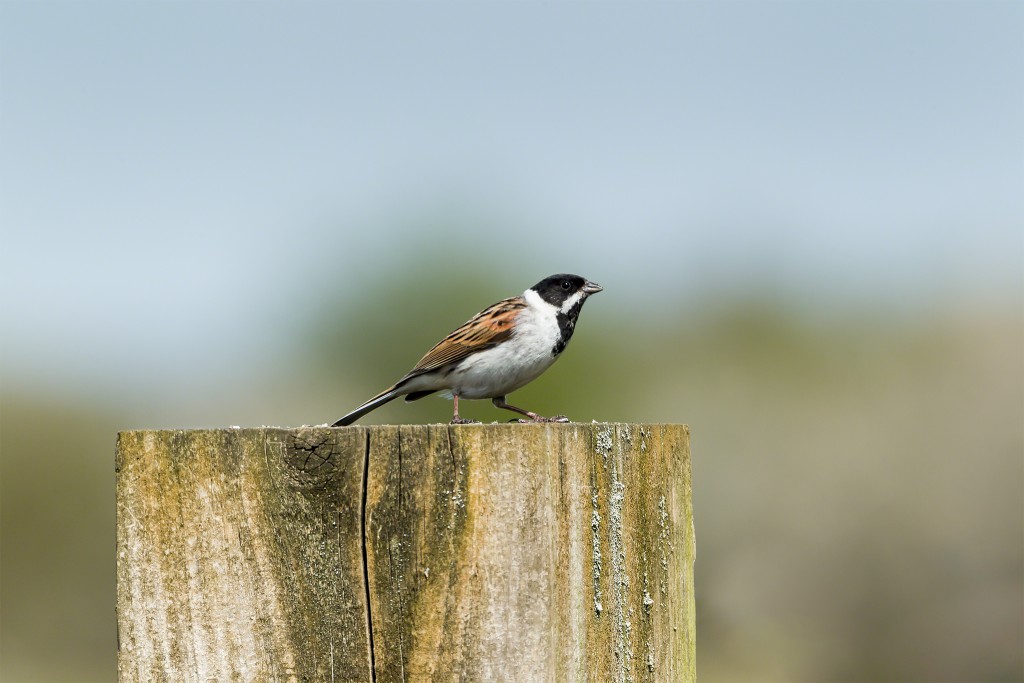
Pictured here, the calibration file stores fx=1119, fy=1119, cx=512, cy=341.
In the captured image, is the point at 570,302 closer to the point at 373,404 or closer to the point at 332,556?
the point at 373,404

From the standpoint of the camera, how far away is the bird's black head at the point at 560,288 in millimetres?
7973

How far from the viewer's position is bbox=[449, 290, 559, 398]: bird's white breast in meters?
7.46

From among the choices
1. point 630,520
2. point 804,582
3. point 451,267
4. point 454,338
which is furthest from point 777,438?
point 630,520

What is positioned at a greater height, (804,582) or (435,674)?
(435,674)

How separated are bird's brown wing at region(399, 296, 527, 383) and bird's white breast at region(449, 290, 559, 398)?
46 mm

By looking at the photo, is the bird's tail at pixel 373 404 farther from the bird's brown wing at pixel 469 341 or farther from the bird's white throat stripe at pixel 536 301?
the bird's white throat stripe at pixel 536 301

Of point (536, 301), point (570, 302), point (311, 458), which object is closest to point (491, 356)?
point (536, 301)

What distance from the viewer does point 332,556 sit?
9.06ft

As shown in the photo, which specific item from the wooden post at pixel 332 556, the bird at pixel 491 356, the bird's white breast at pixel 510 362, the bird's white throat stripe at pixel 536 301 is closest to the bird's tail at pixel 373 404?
the bird at pixel 491 356

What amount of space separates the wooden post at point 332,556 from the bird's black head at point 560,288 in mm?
5085

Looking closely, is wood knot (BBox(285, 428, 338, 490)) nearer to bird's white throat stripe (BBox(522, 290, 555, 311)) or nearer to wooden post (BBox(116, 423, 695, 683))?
wooden post (BBox(116, 423, 695, 683))

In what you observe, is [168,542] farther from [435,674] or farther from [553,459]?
[553,459]

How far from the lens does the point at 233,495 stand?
9.09 ft

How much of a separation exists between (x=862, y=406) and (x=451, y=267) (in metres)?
9.56
